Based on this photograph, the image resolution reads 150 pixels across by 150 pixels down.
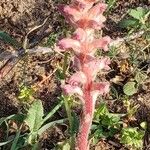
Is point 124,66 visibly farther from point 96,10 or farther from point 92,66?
point 96,10

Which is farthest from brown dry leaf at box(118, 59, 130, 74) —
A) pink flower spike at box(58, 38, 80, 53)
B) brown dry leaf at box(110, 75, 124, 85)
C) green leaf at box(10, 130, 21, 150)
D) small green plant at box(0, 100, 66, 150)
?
pink flower spike at box(58, 38, 80, 53)

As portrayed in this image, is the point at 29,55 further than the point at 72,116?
Yes

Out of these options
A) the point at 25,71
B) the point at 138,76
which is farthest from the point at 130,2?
the point at 25,71

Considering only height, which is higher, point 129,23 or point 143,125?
point 129,23

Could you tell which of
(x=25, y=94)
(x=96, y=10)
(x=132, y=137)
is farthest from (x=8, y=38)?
(x=96, y=10)

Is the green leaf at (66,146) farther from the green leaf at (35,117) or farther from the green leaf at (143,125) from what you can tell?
the green leaf at (143,125)

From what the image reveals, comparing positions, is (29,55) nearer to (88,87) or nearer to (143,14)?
(143,14)

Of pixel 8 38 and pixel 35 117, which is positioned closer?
pixel 35 117
